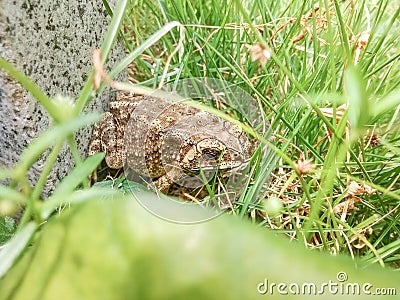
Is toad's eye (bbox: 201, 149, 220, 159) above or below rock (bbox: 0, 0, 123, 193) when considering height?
above

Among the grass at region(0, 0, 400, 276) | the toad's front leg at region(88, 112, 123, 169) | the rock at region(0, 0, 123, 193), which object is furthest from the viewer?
the toad's front leg at region(88, 112, 123, 169)

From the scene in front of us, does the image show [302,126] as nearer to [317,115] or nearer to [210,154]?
[317,115]

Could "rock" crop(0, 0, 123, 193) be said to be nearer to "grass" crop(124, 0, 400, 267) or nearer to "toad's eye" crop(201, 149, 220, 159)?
"grass" crop(124, 0, 400, 267)

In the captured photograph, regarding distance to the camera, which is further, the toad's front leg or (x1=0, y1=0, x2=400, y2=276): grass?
the toad's front leg

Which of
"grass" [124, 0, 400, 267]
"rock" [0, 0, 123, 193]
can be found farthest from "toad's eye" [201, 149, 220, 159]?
"rock" [0, 0, 123, 193]

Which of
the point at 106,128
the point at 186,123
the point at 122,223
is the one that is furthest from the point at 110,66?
the point at 122,223
